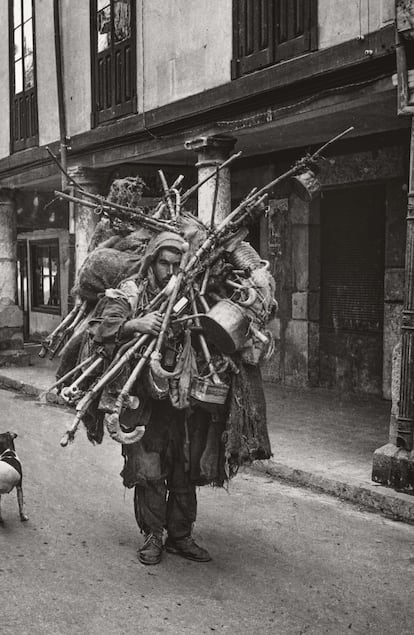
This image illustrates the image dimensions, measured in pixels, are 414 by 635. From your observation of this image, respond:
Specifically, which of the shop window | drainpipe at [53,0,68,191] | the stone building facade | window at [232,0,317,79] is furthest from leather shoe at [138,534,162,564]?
the shop window

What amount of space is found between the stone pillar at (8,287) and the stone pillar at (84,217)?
2.98 meters

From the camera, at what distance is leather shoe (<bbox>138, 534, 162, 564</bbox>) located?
4883 mm

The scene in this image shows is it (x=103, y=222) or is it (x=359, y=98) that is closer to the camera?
(x=103, y=222)

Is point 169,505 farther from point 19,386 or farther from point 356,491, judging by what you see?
point 19,386

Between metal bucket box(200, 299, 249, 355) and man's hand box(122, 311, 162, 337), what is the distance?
0.25 m

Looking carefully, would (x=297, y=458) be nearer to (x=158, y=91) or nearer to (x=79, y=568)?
(x=79, y=568)

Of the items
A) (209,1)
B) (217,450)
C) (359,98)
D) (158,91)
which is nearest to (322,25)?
(359,98)

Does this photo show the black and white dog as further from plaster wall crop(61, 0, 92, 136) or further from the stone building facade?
plaster wall crop(61, 0, 92, 136)

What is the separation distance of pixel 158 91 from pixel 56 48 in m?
3.37

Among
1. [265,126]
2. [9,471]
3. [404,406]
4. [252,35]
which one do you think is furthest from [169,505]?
[252,35]

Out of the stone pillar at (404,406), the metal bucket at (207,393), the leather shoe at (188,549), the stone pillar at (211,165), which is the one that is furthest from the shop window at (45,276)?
the metal bucket at (207,393)

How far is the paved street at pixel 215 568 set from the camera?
4.15 meters

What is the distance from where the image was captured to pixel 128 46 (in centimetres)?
1142

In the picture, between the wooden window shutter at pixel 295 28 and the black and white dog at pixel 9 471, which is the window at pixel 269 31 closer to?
the wooden window shutter at pixel 295 28
